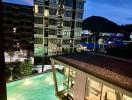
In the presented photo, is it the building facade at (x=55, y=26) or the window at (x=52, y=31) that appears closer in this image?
the building facade at (x=55, y=26)

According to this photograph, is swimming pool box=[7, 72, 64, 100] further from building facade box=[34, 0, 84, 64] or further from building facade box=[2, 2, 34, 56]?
building facade box=[2, 2, 34, 56]

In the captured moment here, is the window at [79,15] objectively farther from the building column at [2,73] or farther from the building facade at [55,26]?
the building column at [2,73]

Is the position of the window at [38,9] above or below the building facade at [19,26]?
above

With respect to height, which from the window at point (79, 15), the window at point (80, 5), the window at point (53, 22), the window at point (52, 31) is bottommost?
the window at point (52, 31)

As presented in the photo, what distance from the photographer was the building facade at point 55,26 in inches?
1355

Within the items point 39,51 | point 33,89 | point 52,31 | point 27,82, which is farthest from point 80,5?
point 33,89

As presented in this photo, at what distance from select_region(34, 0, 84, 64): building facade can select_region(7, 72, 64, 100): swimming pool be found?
14415 millimetres

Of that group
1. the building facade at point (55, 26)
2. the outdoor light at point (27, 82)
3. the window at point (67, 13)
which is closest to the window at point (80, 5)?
the building facade at point (55, 26)

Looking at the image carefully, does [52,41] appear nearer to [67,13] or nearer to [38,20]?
[38,20]

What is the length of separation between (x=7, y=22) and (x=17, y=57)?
865 cm

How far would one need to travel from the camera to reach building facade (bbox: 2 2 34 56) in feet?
122

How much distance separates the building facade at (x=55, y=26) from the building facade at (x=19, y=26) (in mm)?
2559

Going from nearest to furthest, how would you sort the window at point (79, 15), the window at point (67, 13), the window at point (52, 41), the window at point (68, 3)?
the window at point (52, 41) → the window at point (68, 3) → the window at point (67, 13) → the window at point (79, 15)

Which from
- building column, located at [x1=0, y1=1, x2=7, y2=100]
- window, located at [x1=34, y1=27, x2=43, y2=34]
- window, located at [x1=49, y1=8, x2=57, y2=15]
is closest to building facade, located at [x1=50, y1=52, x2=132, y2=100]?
building column, located at [x1=0, y1=1, x2=7, y2=100]
